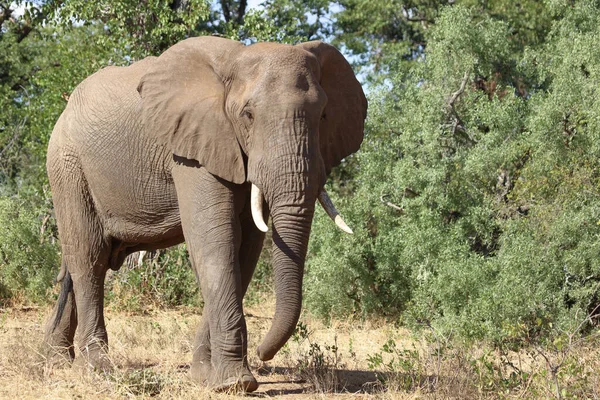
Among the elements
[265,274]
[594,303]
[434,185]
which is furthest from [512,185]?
[265,274]

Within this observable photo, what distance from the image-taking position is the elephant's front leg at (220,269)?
19.9 ft

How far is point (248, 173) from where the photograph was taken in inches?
237

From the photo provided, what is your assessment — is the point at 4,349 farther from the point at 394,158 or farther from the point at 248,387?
the point at 394,158

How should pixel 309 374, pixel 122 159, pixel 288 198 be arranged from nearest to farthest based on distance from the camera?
pixel 288 198 → pixel 309 374 → pixel 122 159

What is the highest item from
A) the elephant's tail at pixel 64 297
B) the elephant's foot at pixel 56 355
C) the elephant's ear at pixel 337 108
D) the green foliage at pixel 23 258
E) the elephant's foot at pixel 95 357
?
the elephant's ear at pixel 337 108

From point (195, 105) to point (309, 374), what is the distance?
7.02 ft

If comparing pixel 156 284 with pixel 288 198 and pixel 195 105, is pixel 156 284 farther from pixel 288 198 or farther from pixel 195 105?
pixel 288 198

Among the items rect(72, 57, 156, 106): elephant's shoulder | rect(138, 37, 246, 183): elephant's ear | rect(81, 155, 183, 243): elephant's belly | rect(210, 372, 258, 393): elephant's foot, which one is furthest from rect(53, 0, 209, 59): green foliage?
rect(210, 372, 258, 393): elephant's foot

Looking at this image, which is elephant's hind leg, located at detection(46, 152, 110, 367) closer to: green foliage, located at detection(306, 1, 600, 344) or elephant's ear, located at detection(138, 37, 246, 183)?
elephant's ear, located at detection(138, 37, 246, 183)

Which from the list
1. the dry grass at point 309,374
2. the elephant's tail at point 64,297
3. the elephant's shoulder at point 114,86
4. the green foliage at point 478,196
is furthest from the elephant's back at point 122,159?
the green foliage at point 478,196

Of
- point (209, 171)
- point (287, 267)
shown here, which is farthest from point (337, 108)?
point (287, 267)

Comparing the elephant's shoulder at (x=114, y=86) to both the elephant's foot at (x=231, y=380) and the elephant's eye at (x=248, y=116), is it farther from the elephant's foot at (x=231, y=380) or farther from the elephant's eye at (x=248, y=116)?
the elephant's foot at (x=231, y=380)

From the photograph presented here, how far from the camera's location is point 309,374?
6828 mm

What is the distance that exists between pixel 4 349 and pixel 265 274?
213 inches
